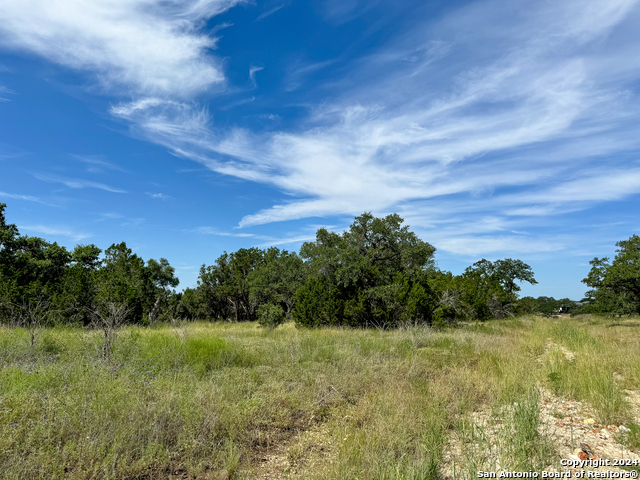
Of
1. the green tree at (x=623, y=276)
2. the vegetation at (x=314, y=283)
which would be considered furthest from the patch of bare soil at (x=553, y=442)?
Result: the green tree at (x=623, y=276)

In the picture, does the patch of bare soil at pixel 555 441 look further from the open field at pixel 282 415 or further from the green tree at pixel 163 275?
the green tree at pixel 163 275

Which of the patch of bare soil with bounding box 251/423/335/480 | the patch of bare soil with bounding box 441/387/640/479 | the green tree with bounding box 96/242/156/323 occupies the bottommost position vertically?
the patch of bare soil with bounding box 251/423/335/480

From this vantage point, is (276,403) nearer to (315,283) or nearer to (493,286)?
(315,283)

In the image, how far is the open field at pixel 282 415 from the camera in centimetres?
389

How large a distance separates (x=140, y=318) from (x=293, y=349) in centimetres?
1657

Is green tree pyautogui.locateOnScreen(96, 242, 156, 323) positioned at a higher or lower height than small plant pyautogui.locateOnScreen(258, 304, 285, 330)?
higher

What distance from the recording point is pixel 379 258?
73.2 feet

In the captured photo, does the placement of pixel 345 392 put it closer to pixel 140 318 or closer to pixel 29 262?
pixel 140 318

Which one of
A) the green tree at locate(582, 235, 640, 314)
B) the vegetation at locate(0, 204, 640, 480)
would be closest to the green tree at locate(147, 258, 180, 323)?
the vegetation at locate(0, 204, 640, 480)

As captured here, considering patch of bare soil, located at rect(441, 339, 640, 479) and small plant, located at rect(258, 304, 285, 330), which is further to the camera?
small plant, located at rect(258, 304, 285, 330)

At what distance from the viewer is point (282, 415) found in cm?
562

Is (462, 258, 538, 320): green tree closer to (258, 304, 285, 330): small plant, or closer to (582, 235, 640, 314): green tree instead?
(582, 235, 640, 314): green tree

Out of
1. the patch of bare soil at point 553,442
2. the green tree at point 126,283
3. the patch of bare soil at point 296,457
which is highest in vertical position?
the green tree at point 126,283

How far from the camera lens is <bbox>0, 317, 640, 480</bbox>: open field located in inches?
153
